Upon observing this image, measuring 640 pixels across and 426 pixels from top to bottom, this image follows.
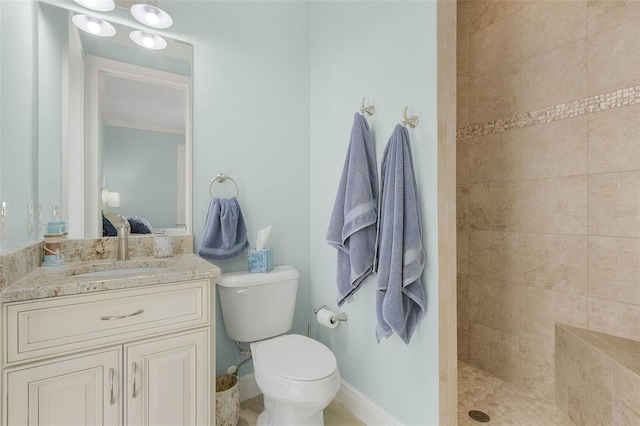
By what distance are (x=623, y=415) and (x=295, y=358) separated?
4.79 ft

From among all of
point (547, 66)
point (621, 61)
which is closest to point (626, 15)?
point (621, 61)

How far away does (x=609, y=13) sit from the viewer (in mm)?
1704

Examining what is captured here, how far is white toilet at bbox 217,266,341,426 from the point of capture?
136cm

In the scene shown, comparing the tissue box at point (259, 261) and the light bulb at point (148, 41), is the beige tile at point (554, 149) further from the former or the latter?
the light bulb at point (148, 41)

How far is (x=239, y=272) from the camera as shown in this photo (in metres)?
1.92

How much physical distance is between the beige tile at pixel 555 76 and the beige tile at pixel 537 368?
1500mm

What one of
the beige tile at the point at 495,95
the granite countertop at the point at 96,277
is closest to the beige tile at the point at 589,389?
the beige tile at the point at 495,95

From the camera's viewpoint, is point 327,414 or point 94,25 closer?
point 94,25

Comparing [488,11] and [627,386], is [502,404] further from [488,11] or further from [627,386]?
[488,11]

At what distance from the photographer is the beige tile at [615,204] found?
5.35 ft

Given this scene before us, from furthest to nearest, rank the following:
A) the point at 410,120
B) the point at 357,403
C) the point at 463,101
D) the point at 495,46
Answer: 1. the point at 463,101
2. the point at 495,46
3. the point at 357,403
4. the point at 410,120

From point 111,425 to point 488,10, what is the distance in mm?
3086

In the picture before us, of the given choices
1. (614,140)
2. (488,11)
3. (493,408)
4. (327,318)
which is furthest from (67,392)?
(488,11)

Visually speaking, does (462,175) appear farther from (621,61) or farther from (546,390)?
(546,390)
